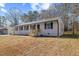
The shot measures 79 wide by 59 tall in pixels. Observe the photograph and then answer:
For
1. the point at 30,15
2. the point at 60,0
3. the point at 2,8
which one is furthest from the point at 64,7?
the point at 2,8

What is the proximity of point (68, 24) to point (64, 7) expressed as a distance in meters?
0.25

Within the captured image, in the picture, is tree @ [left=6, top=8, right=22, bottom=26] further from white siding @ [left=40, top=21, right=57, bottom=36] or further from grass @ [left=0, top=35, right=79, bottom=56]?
white siding @ [left=40, top=21, right=57, bottom=36]

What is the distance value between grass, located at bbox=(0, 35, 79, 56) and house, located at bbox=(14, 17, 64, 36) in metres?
0.07

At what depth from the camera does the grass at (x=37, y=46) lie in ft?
18.1

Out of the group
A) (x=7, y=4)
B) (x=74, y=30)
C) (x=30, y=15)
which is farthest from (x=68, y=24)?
(x=7, y=4)

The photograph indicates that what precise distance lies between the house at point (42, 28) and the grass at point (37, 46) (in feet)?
0.23

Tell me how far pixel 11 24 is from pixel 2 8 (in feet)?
0.85

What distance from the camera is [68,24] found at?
218 inches

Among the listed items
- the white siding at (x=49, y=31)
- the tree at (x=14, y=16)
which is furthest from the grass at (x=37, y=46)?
the tree at (x=14, y=16)

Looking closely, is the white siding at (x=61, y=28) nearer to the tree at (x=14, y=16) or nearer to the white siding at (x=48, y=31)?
the white siding at (x=48, y=31)

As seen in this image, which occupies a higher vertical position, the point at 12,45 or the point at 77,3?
the point at 77,3

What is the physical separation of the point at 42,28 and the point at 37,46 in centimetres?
27

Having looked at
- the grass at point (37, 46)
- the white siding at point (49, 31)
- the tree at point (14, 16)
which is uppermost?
the tree at point (14, 16)

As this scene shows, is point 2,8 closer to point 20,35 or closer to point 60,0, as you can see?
point 20,35
